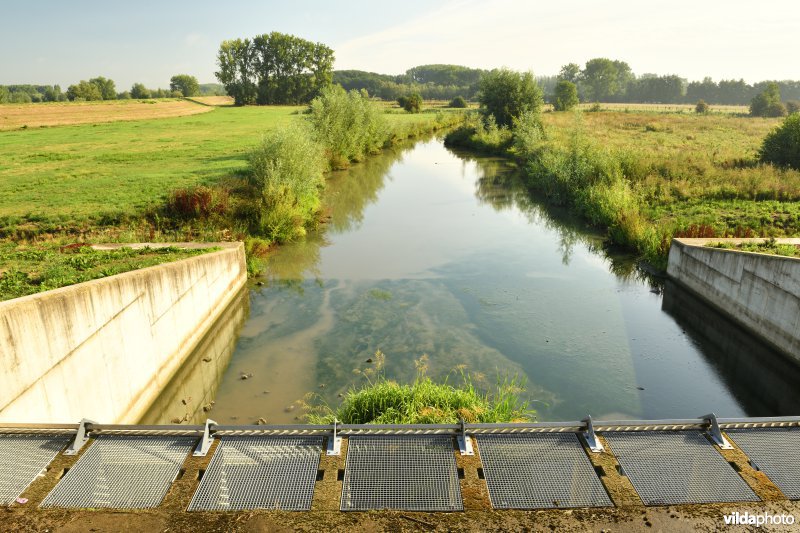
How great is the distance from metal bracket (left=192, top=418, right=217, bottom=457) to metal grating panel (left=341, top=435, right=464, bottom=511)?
1.48 m

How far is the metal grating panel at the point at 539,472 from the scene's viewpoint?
469cm

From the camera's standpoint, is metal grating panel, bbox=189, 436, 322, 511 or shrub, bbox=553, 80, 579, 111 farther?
shrub, bbox=553, 80, 579, 111

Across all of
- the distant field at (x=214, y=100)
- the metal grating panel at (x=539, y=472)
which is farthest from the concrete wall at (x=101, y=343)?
the distant field at (x=214, y=100)

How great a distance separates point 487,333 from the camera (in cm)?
1336

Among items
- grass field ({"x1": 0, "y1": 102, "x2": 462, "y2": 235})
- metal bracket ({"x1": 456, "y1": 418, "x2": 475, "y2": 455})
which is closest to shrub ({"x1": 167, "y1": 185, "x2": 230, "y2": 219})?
grass field ({"x1": 0, "y1": 102, "x2": 462, "y2": 235})

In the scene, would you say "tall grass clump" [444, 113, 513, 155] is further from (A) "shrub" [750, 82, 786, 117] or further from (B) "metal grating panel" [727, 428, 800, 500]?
(A) "shrub" [750, 82, 786, 117]

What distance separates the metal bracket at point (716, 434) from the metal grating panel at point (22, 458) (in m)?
6.97

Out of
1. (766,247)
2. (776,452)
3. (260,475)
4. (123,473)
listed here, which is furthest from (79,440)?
(766,247)

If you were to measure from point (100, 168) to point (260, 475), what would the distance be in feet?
84.5

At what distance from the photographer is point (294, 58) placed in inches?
4026

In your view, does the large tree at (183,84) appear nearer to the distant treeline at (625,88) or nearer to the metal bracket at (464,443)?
the distant treeline at (625,88)

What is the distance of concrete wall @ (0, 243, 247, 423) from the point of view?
674 cm

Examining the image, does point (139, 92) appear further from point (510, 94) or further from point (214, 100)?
point (510, 94)

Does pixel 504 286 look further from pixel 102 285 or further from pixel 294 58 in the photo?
pixel 294 58
